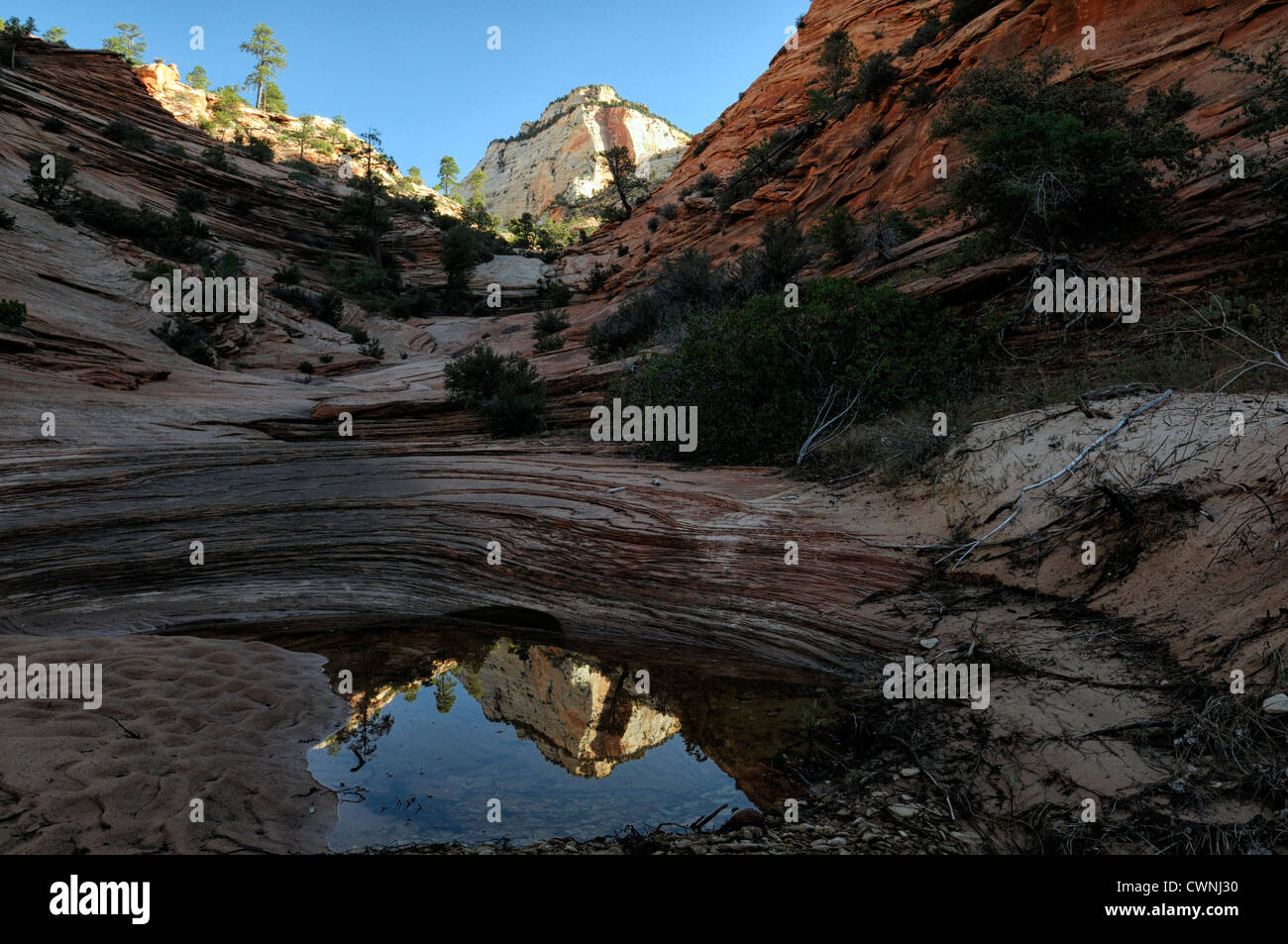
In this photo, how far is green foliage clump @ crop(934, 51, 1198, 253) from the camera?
1027cm

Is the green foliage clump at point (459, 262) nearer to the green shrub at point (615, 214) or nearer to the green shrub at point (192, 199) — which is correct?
the green shrub at point (615, 214)

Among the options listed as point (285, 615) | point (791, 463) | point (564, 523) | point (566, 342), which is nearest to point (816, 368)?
point (791, 463)

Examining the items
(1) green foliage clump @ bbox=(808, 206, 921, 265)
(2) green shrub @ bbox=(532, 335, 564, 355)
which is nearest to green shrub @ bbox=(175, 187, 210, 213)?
(2) green shrub @ bbox=(532, 335, 564, 355)

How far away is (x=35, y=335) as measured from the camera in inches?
515

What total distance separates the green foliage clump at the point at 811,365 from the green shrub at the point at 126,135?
1409 inches

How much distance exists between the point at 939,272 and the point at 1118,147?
306cm

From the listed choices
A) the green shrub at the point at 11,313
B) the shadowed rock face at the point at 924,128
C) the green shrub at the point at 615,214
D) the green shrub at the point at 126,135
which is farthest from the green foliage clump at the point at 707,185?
the green shrub at the point at 11,313

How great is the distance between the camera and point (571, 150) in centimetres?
10362

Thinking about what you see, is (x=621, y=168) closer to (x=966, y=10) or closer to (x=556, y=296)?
(x=556, y=296)

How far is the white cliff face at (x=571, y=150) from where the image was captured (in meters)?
99.1

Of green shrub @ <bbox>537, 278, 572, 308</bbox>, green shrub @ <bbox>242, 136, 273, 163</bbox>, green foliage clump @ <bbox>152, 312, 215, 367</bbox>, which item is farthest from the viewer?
green shrub @ <bbox>242, 136, 273, 163</bbox>

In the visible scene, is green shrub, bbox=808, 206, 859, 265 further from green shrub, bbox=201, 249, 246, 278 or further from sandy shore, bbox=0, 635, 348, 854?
green shrub, bbox=201, 249, 246, 278

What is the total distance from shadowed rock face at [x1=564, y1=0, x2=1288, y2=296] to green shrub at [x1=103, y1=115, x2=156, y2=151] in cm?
2212

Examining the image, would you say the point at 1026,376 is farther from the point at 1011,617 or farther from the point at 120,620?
the point at 120,620
